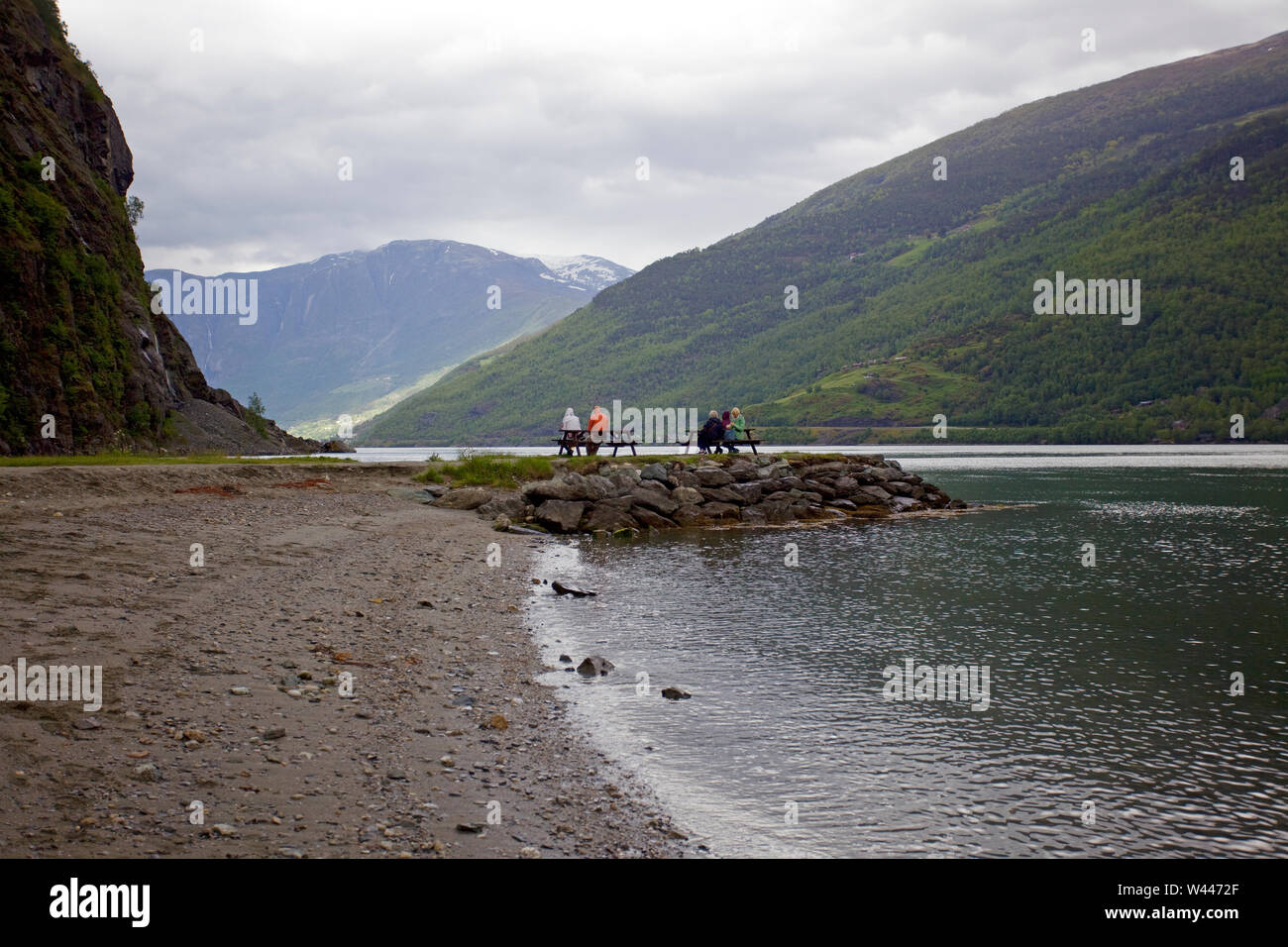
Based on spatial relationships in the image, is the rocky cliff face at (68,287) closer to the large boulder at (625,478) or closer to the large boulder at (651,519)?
the large boulder at (625,478)

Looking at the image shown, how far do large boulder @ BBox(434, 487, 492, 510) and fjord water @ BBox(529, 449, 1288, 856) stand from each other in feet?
38.1

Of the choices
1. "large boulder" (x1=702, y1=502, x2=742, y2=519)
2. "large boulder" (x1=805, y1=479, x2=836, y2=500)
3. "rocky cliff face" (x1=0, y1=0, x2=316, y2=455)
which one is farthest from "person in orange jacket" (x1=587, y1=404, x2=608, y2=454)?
"rocky cliff face" (x1=0, y1=0, x2=316, y2=455)

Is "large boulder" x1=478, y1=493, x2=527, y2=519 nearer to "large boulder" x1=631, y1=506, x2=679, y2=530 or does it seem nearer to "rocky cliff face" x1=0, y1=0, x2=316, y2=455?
"large boulder" x1=631, y1=506, x2=679, y2=530

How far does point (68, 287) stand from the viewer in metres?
47.0

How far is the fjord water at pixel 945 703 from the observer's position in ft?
28.7

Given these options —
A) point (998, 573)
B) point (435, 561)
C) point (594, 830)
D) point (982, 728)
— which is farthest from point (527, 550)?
point (594, 830)

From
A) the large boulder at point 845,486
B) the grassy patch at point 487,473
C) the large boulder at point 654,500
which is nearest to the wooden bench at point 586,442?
the grassy patch at point 487,473

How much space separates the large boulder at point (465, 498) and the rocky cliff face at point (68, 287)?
1916cm

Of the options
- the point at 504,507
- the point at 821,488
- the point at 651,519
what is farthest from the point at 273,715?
the point at 821,488

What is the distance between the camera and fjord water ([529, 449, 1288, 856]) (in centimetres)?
876

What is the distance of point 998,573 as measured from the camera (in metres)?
26.3
